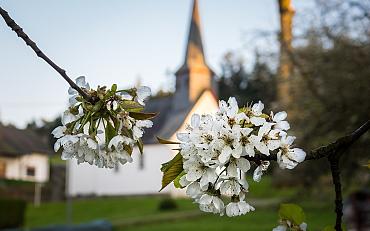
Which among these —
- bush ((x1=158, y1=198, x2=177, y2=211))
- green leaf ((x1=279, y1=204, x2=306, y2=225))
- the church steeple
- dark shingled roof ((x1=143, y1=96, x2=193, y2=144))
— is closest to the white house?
dark shingled roof ((x1=143, y1=96, x2=193, y2=144))

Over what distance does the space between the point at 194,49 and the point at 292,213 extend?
31.3 ft

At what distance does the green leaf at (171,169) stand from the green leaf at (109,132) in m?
0.08

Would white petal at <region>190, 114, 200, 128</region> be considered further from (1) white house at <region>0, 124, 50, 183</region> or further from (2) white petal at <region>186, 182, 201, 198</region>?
(1) white house at <region>0, 124, 50, 183</region>

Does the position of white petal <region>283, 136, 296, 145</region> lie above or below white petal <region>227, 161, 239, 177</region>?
above

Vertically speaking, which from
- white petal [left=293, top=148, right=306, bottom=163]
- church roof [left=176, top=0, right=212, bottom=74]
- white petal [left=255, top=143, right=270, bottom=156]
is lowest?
white petal [left=293, top=148, right=306, bottom=163]

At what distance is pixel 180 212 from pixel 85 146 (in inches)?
590

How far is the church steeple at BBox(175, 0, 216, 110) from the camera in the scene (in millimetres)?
7802

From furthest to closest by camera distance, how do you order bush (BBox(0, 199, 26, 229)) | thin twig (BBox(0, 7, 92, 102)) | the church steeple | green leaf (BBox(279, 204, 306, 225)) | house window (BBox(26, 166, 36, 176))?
house window (BBox(26, 166, 36, 176)) → bush (BBox(0, 199, 26, 229)) → the church steeple → green leaf (BBox(279, 204, 306, 225)) → thin twig (BBox(0, 7, 92, 102))

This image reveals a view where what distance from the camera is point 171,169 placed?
2.40 feet

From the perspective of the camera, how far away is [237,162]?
684 millimetres

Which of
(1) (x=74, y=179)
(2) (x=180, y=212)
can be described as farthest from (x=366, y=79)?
(1) (x=74, y=179)

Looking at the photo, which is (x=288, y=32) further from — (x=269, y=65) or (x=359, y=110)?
(x=359, y=110)

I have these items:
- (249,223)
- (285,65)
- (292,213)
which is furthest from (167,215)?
(292,213)

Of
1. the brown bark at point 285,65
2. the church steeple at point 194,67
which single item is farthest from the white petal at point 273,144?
the brown bark at point 285,65
